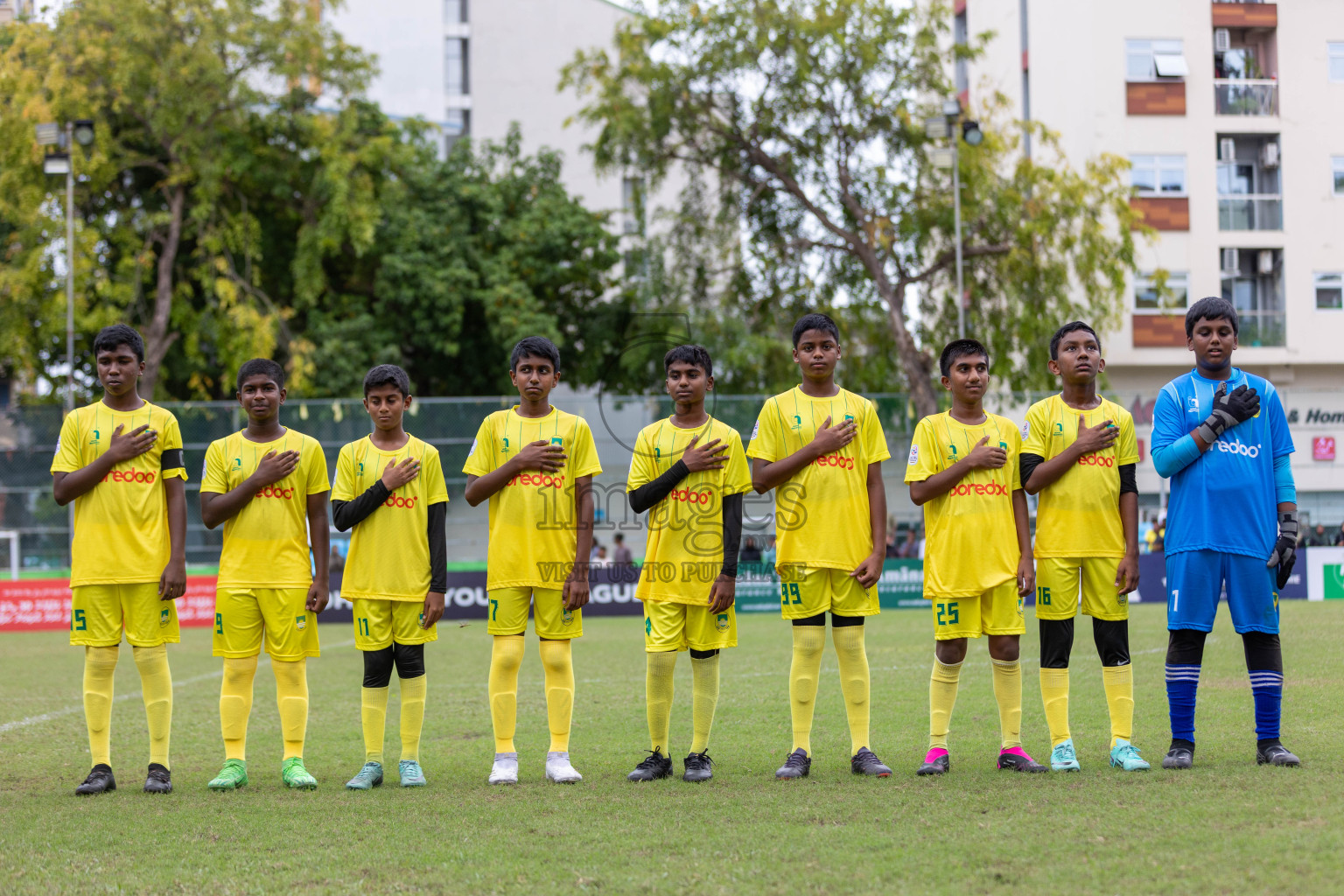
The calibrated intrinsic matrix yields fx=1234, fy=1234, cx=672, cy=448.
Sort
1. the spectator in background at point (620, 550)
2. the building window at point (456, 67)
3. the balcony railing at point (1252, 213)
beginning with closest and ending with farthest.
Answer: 1. the spectator in background at point (620, 550)
2. the balcony railing at point (1252, 213)
3. the building window at point (456, 67)

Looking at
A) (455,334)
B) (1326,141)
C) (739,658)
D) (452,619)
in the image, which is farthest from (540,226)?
(1326,141)

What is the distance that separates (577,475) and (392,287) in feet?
72.0

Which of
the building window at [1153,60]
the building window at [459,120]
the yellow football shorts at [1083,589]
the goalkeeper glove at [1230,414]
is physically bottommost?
the yellow football shorts at [1083,589]

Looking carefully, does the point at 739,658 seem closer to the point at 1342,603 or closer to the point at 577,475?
the point at 577,475

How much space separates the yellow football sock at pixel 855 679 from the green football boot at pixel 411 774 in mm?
2065

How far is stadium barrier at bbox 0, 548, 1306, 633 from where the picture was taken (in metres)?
18.5

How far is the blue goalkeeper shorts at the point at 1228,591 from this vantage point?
5781mm

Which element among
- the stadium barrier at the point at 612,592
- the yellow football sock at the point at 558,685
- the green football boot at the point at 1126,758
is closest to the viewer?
the green football boot at the point at 1126,758

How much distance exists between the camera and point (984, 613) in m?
5.93

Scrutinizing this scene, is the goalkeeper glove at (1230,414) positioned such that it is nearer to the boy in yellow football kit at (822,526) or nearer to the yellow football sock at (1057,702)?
the yellow football sock at (1057,702)

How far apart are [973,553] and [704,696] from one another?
57.6 inches

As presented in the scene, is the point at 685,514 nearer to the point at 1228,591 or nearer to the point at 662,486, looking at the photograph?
the point at 662,486

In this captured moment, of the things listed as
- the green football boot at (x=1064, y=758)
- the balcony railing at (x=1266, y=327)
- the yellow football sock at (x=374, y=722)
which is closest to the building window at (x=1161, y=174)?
the balcony railing at (x=1266, y=327)

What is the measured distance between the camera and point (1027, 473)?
605cm
